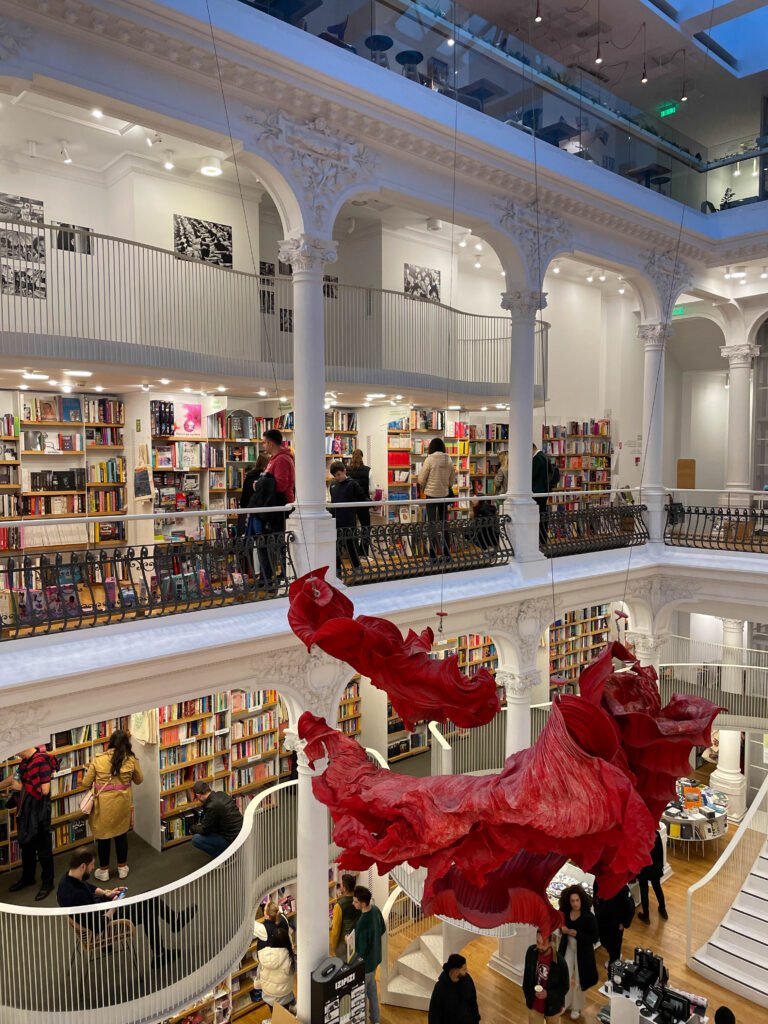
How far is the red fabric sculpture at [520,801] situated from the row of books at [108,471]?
7640mm

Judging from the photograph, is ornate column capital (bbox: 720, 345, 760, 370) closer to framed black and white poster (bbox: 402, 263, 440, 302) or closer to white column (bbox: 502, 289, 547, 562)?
framed black and white poster (bbox: 402, 263, 440, 302)

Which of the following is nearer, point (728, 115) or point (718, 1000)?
point (718, 1000)

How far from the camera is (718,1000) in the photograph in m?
7.36

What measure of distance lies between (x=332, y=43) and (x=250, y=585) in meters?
4.29

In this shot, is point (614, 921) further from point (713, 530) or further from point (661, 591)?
point (713, 530)

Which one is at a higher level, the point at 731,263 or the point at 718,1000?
the point at 731,263

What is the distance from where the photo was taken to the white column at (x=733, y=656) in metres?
11.2

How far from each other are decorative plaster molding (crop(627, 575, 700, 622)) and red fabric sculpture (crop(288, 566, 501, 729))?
28.1 feet

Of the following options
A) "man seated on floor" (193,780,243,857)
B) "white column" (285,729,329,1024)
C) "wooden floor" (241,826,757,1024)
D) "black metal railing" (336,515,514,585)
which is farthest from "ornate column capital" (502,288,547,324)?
"wooden floor" (241,826,757,1024)

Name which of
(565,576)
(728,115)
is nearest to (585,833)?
(565,576)

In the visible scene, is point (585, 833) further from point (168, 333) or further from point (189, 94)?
point (168, 333)

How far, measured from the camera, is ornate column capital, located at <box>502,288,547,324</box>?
8.01 m

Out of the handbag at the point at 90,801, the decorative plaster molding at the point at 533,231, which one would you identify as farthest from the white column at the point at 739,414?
the handbag at the point at 90,801

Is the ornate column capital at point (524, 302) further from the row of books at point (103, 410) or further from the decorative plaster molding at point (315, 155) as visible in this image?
the row of books at point (103, 410)
